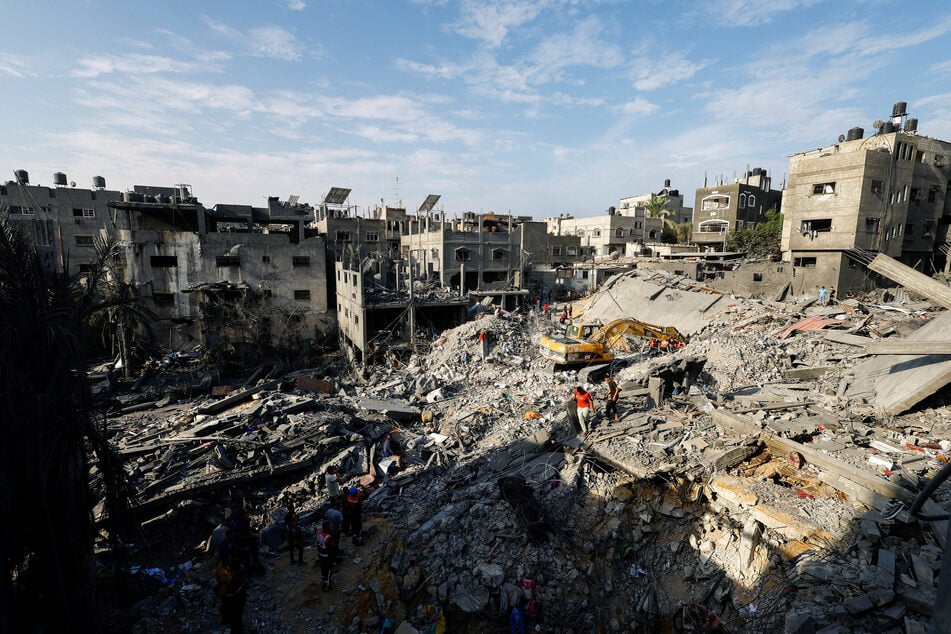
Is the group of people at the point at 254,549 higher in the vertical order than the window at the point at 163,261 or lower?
lower

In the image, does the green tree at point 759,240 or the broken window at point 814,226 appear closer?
the broken window at point 814,226

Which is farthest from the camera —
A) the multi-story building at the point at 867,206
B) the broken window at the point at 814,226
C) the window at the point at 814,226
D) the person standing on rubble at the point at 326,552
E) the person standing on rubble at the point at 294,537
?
the window at the point at 814,226

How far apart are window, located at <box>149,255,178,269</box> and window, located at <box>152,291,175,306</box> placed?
1.51m

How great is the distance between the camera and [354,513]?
8.93 m

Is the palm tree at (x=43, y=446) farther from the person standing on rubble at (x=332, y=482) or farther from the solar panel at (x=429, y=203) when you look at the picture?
the solar panel at (x=429, y=203)

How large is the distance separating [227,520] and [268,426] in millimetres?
3952

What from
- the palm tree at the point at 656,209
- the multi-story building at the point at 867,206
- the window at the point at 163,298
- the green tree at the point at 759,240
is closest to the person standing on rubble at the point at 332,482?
the window at the point at 163,298

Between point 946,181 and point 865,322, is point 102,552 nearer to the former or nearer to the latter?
point 865,322

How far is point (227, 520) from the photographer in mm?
9750

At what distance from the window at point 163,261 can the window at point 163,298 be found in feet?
4.95

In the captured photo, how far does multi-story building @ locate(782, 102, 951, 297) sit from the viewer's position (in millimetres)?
25734

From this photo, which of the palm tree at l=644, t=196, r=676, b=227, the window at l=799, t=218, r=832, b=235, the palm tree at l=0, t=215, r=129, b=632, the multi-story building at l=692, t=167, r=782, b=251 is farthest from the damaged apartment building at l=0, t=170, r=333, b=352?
the palm tree at l=644, t=196, r=676, b=227

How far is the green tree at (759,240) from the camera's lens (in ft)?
118

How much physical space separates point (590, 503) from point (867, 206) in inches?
1112
